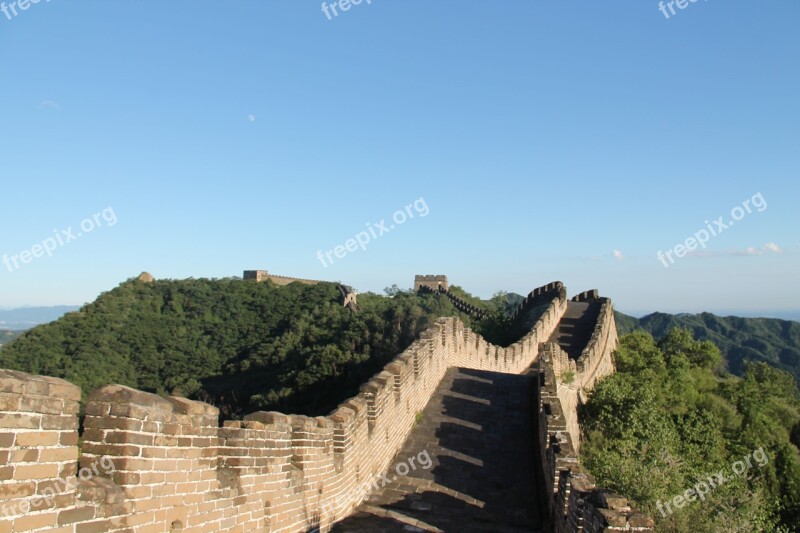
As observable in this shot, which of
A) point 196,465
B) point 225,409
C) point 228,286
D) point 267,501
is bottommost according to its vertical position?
point 225,409

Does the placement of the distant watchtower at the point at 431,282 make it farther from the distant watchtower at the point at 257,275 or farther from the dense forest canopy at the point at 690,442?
the dense forest canopy at the point at 690,442

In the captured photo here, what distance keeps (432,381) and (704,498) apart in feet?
17.3

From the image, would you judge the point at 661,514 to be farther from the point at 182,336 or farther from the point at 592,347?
the point at 182,336

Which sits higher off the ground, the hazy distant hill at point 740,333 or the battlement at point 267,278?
the battlement at point 267,278

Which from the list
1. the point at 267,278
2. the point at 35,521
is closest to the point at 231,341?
the point at 267,278

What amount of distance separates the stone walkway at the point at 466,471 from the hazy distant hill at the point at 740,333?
3890 inches

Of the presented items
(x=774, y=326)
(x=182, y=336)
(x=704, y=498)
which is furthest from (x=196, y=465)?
(x=774, y=326)

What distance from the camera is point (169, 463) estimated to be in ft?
13.6

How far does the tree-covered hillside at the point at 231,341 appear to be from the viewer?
38969 mm

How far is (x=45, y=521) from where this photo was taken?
9.96ft

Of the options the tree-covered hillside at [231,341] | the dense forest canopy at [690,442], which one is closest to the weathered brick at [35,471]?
the dense forest canopy at [690,442]

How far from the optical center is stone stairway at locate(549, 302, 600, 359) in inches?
1024

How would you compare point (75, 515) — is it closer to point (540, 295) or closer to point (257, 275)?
point (540, 295)

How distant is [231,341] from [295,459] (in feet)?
198
